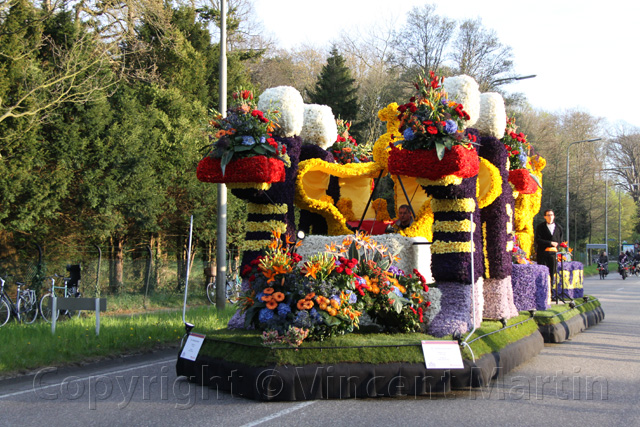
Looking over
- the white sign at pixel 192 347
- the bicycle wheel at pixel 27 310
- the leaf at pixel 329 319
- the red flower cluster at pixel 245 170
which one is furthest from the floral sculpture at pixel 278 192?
the bicycle wheel at pixel 27 310

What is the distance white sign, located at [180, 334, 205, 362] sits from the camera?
25.9 feet

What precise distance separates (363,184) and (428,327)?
5.13 meters

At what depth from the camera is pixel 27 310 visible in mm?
14000

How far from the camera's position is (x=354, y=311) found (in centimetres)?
772

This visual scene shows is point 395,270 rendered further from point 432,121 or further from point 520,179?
point 520,179

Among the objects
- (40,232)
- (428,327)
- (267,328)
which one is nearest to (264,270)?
(267,328)

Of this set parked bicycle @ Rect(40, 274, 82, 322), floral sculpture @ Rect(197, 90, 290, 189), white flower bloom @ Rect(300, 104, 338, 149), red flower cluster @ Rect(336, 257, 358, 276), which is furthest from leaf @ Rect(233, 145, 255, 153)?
parked bicycle @ Rect(40, 274, 82, 322)

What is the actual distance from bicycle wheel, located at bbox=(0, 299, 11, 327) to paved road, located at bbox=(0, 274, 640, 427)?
5.16 m

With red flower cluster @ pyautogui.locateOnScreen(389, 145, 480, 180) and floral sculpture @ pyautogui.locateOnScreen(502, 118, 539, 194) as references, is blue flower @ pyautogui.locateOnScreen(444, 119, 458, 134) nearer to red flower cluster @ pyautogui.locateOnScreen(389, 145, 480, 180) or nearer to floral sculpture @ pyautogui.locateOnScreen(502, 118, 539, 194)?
red flower cluster @ pyautogui.locateOnScreen(389, 145, 480, 180)

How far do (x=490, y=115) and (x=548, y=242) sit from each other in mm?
4198

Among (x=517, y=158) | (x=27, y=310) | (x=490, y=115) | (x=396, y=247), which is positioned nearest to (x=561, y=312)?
(x=517, y=158)

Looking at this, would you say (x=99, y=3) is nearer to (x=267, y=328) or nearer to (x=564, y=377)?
(x=267, y=328)

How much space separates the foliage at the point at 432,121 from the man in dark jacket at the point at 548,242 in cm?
594

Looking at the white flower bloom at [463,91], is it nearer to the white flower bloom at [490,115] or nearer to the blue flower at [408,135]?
the white flower bloom at [490,115]
